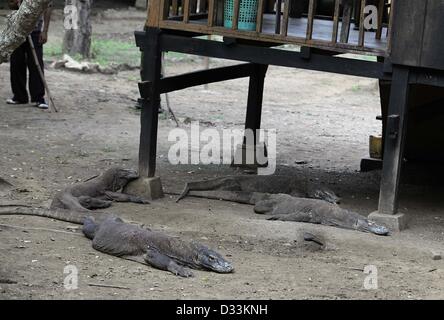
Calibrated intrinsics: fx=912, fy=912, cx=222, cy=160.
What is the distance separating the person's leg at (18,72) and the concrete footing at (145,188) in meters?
4.49

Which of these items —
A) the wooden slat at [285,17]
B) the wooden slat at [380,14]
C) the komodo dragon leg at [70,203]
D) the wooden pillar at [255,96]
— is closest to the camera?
the wooden slat at [285,17]

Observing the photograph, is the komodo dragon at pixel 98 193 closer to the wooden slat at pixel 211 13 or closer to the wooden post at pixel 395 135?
the wooden slat at pixel 211 13

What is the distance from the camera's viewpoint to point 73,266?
21.1 ft

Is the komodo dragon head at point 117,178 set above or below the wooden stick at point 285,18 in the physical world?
below

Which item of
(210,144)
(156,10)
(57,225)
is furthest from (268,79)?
(57,225)

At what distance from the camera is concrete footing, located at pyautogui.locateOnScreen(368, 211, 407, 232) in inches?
316

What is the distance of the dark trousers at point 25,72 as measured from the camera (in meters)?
12.7

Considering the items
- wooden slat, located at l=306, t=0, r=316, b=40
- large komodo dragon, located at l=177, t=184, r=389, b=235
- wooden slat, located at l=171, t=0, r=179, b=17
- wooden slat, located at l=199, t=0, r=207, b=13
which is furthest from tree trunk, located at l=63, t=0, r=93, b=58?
wooden slat, located at l=306, t=0, r=316, b=40

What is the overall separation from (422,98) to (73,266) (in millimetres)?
5148

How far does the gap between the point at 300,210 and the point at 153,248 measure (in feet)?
6.89

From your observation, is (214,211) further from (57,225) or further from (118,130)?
(118,130)

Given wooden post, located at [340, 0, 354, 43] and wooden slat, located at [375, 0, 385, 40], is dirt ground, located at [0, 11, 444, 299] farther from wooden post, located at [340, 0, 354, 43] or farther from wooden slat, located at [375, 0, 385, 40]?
wooden slat, located at [375, 0, 385, 40]

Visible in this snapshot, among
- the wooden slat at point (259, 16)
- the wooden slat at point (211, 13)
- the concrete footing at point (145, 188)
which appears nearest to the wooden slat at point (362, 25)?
the wooden slat at point (259, 16)

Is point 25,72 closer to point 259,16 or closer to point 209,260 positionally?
point 259,16
